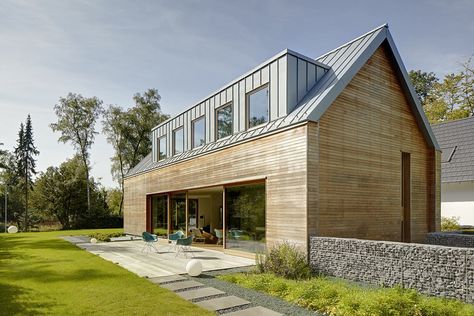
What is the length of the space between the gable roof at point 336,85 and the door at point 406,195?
1734 millimetres

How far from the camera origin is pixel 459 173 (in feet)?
63.3

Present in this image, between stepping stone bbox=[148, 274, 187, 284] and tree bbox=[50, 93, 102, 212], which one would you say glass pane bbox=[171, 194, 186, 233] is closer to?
stepping stone bbox=[148, 274, 187, 284]

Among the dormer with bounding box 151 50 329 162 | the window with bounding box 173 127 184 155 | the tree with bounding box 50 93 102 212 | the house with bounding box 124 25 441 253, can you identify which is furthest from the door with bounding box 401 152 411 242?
the tree with bounding box 50 93 102 212

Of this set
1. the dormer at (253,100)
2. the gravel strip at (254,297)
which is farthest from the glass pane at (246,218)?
the gravel strip at (254,297)

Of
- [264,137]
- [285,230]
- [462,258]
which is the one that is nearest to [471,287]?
[462,258]

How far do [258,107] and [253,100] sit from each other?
47 centimetres

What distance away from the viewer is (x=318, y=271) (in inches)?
365

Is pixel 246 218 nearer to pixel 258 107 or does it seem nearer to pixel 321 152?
pixel 321 152

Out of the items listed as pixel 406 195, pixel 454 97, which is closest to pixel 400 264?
pixel 406 195

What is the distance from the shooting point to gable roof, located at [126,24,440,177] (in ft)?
33.5

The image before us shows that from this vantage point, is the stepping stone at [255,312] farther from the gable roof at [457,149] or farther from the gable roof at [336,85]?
the gable roof at [457,149]

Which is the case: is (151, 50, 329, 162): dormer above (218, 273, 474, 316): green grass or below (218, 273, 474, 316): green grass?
above

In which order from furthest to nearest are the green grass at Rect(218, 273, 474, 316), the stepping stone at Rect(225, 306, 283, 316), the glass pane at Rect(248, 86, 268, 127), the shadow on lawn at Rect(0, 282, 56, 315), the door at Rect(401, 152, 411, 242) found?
the door at Rect(401, 152, 411, 242), the glass pane at Rect(248, 86, 268, 127), the shadow on lawn at Rect(0, 282, 56, 315), the stepping stone at Rect(225, 306, 283, 316), the green grass at Rect(218, 273, 474, 316)

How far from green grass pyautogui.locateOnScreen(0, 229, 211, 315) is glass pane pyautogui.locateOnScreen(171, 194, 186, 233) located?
19.9 ft
